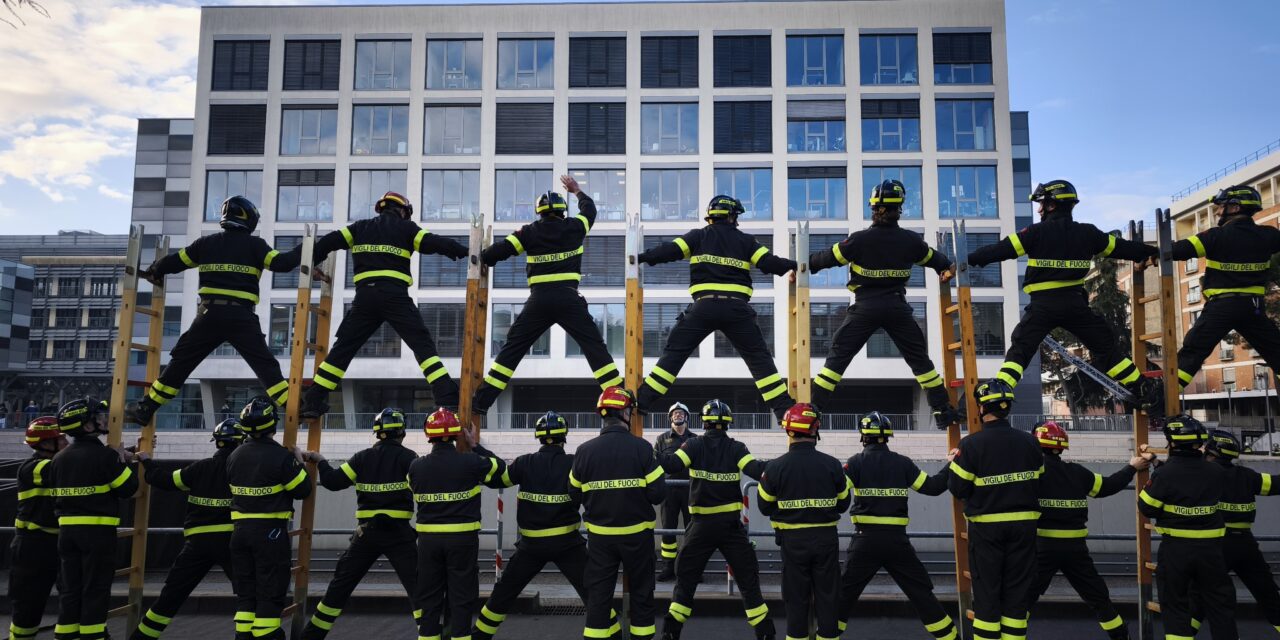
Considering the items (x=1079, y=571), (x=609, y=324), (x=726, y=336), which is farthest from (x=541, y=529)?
(x=609, y=324)

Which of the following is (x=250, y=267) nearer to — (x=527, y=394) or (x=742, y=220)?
(x=742, y=220)

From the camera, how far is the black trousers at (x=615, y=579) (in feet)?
25.6

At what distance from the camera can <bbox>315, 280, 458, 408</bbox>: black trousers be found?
920 cm

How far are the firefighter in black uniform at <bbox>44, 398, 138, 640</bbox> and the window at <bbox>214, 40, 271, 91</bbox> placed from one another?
35.2m

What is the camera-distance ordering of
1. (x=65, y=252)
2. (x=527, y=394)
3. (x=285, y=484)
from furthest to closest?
(x=65, y=252), (x=527, y=394), (x=285, y=484)

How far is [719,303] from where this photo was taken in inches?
363

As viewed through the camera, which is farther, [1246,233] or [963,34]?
[963,34]

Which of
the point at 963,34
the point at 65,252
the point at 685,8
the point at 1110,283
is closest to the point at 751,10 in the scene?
the point at 685,8

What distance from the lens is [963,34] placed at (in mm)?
38438

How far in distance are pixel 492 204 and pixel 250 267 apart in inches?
1162

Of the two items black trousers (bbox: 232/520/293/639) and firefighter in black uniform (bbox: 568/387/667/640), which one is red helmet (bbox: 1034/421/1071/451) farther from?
black trousers (bbox: 232/520/293/639)

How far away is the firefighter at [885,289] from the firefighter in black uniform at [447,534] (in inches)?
165

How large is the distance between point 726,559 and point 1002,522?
9.39ft

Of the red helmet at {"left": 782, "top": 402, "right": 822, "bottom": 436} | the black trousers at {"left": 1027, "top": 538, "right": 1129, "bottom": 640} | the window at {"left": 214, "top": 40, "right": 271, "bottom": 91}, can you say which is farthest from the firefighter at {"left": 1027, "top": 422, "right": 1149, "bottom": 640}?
the window at {"left": 214, "top": 40, "right": 271, "bottom": 91}
